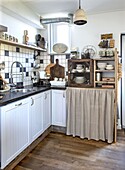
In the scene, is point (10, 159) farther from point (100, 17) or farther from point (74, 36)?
point (100, 17)

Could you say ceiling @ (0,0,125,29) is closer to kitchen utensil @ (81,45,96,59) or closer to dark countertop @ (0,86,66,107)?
kitchen utensil @ (81,45,96,59)

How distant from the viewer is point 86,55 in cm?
326

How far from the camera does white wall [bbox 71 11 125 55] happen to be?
130 inches

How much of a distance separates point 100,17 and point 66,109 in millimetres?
1879

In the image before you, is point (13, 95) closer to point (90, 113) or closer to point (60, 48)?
point (90, 113)

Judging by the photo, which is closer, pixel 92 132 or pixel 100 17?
pixel 92 132

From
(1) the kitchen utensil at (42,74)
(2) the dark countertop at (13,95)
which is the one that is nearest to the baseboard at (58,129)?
(2) the dark countertop at (13,95)

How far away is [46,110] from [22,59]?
3.52 feet

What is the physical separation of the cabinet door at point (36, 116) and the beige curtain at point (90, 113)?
1.79ft

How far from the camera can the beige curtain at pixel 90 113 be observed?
9.50 feet

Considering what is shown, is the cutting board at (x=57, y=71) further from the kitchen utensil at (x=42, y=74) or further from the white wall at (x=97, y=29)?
the white wall at (x=97, y=29)

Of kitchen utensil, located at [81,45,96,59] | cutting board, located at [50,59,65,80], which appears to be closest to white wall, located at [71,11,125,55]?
kitchen utensil, located at [81,45,96,59]

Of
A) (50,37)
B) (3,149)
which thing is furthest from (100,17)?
(3,149)

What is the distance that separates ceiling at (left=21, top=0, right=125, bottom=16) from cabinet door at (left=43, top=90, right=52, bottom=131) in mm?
1509
